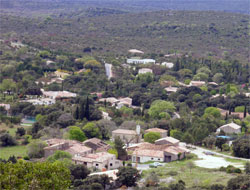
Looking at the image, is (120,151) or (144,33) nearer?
(120,151)

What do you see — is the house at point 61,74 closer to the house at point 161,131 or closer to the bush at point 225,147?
the house at point 161,131

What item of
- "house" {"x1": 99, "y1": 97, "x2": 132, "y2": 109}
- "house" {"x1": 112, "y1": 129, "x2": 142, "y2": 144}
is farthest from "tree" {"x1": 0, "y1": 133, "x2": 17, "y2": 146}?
"house" {"x1": 99, "y1": 97, "x2": 132, "y2": 109}

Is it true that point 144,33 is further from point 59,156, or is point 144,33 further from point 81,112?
point 59,156

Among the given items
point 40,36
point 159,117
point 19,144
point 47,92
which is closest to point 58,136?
point 19,144

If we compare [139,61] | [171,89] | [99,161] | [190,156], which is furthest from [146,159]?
[139,61]

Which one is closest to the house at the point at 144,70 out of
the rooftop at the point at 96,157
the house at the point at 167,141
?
the house at the point at 167,141

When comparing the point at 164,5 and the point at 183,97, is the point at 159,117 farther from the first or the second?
the point at 164,5
